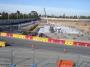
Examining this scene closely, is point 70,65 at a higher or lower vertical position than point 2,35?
higher

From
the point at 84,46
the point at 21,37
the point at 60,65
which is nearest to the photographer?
the point at 60,65

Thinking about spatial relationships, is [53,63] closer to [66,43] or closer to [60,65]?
[60,65]

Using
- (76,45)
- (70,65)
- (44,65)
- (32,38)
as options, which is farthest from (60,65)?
(32,38)

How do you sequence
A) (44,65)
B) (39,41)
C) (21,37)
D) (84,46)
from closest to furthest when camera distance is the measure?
(44,65)
(84,46)
(39,41)
(21,37)

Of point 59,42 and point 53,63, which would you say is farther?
point 59,42

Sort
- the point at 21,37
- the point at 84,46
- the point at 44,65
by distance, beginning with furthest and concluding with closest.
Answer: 1. the point at 21,37
2. the point at 84,46
3. the point at 44,65

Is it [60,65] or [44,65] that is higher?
[60,65]

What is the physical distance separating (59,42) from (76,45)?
4069mm

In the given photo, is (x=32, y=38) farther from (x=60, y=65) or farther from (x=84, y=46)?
(x=60, y=65)

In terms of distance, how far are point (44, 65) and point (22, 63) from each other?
2.68 metres

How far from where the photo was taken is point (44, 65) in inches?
1382

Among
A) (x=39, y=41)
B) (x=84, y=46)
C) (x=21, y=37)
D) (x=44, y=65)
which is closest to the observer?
(x=44, y=65)

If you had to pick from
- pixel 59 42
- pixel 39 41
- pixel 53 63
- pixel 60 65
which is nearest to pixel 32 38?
pixel 39 41

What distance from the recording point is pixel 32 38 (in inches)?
2881
